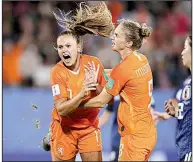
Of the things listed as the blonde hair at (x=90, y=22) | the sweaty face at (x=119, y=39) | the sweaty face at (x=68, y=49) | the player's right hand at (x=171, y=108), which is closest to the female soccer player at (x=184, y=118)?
the player's right hand at (x=171, y=108)

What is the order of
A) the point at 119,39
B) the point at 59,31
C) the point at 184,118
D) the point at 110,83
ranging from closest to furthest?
1. the point at 110,83
2. the point at 119,39
3. the point at 184,118
4. the point at 59,31

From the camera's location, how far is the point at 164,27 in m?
15.3

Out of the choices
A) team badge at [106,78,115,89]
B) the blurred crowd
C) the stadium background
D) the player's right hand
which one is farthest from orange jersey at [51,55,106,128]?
the blurred crowd

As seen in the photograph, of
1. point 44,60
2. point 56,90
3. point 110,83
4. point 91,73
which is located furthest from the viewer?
point 44,60

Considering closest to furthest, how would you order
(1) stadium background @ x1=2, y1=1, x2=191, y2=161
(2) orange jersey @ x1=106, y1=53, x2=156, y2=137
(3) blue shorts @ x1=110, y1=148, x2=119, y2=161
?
1. (2) orange jersey @ x1=106, y1=53, x2=156, y2=137
2. (3) blue shorts @ x1=110, y1=148, x2=119, y2=161
3. (1) stadium background @ x1=2, y1=1, x2=191, y2=161

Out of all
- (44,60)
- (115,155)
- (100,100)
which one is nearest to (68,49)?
(100,100)

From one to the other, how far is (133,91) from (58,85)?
85 centimetres

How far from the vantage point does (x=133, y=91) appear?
7547mm

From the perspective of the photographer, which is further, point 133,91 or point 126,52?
point 126,52

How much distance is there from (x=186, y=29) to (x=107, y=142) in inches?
136

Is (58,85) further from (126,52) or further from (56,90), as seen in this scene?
(126,52)

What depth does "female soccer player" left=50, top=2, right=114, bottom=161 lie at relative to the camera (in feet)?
26.1

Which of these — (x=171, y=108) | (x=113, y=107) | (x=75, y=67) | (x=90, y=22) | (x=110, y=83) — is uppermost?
(x=90, y=22)

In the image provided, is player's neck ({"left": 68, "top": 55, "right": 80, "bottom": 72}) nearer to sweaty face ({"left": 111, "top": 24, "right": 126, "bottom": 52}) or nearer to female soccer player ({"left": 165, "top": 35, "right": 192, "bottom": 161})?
sweaty face ({"left": 111, "top": 24, "right": 126, "bottom": 52})
